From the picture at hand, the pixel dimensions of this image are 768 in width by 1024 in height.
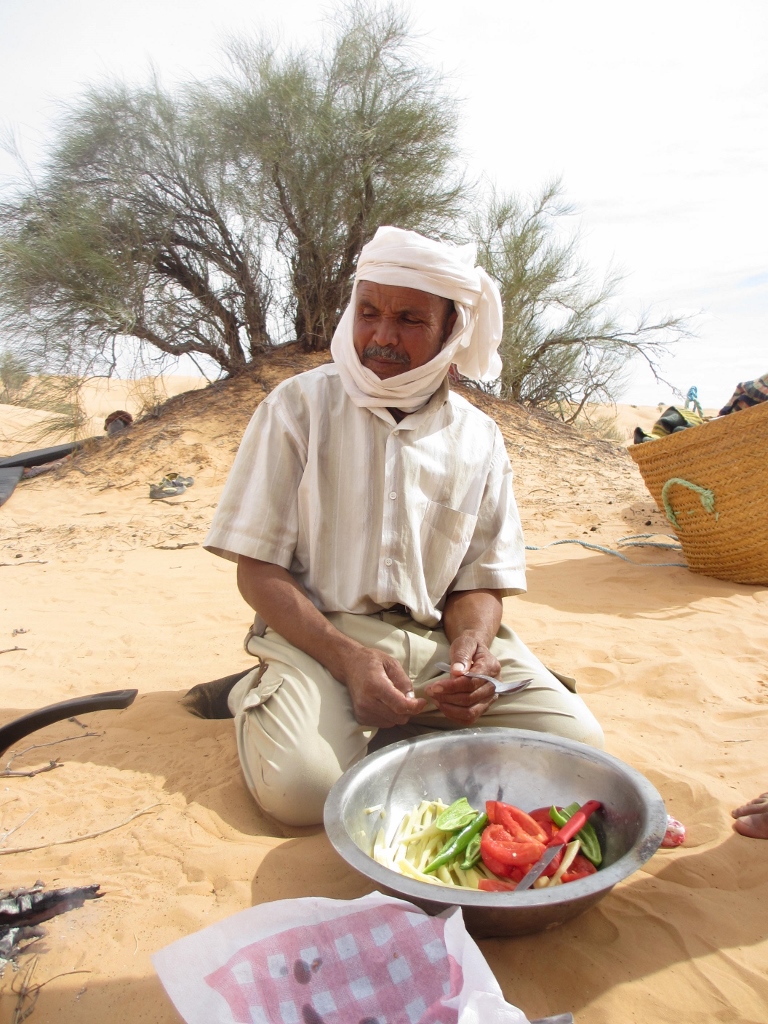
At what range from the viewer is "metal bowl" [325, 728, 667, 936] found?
1.47m

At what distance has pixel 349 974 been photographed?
4.62ft

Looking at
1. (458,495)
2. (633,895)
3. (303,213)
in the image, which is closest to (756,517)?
(458,495)

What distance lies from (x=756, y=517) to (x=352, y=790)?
3.29 meters

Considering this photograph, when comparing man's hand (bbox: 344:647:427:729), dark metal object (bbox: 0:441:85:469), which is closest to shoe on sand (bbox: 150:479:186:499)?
dark metal object (bbox: 0:441:85:469)

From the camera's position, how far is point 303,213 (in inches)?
365

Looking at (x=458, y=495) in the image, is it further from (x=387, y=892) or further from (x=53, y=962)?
(x=53, y=962)

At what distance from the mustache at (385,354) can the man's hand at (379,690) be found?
0.87m

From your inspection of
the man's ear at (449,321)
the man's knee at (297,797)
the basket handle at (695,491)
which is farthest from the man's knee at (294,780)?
the basket handle at (695,491)

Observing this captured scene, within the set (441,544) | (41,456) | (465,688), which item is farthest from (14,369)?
(465,688)

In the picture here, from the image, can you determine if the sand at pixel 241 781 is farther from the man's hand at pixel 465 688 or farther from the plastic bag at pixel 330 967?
the man's hand at pixel 465 688

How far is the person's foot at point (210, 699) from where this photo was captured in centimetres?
291

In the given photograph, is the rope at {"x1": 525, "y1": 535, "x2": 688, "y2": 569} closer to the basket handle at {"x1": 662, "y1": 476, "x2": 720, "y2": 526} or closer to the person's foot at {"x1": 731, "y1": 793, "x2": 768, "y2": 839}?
the basket handle at {"x1": 662, "y1": 476, "x2": 720, "y2": 526}

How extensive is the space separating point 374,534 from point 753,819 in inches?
49.7

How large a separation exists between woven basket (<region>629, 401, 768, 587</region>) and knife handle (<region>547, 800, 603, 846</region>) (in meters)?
2.89
